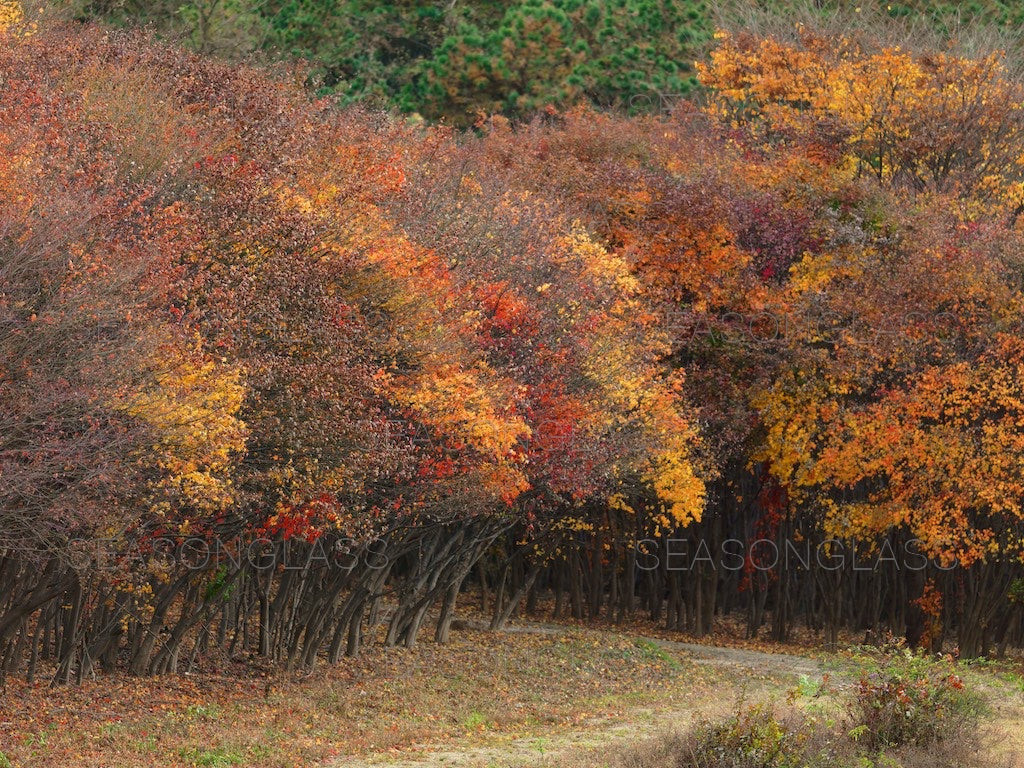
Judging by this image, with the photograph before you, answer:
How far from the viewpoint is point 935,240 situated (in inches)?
1196

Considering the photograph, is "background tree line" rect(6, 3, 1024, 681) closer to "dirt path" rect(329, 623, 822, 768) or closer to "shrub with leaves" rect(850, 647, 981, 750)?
"dirt path" rect(329, 623, 822, 768)

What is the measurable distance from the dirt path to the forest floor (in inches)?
1.6

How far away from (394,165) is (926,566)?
16.6 meters

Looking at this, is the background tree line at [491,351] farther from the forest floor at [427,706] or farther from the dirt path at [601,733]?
the dirt path at [601,733]

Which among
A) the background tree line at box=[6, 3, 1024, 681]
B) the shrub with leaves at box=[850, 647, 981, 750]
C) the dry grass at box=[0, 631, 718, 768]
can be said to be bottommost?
the dry grass at box=[0, 631, 718, 768]

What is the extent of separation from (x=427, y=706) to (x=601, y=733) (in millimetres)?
4298

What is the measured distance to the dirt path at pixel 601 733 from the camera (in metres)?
16.8

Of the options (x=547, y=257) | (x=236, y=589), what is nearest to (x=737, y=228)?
(x=547, y=257)

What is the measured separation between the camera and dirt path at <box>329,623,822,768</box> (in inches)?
661

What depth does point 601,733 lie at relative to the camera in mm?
20016

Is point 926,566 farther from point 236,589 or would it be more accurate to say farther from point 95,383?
point 95,383

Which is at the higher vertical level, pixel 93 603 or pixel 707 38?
pixel 707 38

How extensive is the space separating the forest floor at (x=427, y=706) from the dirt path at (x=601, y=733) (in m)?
0.04

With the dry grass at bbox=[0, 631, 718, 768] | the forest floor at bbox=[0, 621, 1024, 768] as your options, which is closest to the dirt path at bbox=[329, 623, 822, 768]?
the forest floor at bbox=[0, 621, 1024, 768]
